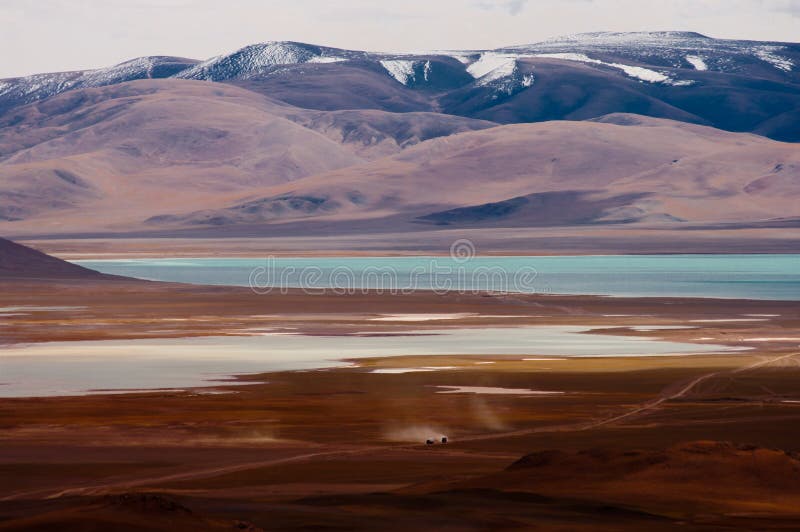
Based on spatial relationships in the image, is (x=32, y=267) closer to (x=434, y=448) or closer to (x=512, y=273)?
(x=512, y=273)

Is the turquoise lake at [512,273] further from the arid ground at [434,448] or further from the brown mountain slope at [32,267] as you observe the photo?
the arid ground at [434,448]

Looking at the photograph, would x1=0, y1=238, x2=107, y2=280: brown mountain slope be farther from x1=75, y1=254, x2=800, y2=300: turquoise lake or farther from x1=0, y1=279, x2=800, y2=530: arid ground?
x1=0, y1=279, x2=800, y2=530: arid ground

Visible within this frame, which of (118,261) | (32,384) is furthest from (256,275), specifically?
(32,384)

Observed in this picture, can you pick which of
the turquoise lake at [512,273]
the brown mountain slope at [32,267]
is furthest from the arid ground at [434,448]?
the brown mountain slope at [32,267]

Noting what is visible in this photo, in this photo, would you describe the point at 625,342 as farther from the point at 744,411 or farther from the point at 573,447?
the point at 573,447

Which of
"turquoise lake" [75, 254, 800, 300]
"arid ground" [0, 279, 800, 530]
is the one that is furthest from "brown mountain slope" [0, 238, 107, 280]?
"arid ground" [0, 279, 800, 530]

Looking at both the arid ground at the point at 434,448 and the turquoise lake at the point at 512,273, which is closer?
the arid ground at the point at 434,448

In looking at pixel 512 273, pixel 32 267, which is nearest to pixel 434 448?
pixel 32 267
